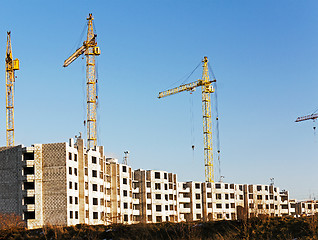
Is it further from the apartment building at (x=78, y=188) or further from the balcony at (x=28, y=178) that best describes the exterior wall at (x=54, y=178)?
the balcony at (x=28, y=178)

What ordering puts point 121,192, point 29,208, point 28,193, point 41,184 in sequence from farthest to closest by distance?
1. point 121,192
2. point 41,184
3. point 28,193
4. point 29,208

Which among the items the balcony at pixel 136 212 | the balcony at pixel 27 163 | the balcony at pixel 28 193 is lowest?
the balcony at pixel 136 212

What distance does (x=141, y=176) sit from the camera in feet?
413

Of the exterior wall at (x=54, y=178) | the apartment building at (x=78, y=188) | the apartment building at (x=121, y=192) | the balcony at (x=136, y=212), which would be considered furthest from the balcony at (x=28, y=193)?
the balcony at (x=136, y=212)

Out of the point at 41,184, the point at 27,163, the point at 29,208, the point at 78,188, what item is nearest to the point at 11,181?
the point at 27,163

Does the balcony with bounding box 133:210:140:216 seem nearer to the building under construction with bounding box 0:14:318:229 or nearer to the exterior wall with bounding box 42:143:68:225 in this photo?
the building under construction with bounding box 0:14:318:229

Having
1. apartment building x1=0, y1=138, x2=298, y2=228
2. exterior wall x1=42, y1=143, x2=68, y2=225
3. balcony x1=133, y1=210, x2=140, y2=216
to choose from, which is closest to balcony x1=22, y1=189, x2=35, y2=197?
apartment building x1=0, y1=138, x2=298, y2=228

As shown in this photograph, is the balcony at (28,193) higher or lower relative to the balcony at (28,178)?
lower

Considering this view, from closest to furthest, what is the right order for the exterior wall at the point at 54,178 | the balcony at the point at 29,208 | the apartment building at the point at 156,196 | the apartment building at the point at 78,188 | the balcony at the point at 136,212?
1. the balcony at the point at 29,208
2. the apartment building at the point at 78,188
3. the exterior wall at the point at 54,178
4. the balcony at the point at 136,212
5. the apartment building at the point at 156,196

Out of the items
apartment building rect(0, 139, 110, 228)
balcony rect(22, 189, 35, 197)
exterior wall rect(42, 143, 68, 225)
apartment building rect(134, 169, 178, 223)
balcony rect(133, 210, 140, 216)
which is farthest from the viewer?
apartment building rect(134, 169, 178, 223)

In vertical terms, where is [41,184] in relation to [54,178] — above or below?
below

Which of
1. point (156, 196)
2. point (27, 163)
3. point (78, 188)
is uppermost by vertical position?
point (27, 163)

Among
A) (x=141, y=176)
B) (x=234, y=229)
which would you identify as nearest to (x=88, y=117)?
(x=141, y=176)

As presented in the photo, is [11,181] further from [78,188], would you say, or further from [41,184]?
[78,188]
